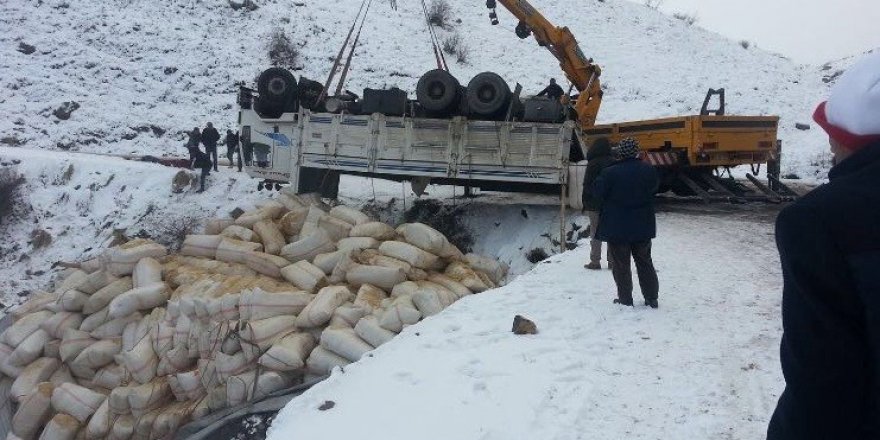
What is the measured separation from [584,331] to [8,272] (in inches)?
503

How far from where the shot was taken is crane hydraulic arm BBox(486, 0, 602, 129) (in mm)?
12797

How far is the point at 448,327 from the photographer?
17.7 feet

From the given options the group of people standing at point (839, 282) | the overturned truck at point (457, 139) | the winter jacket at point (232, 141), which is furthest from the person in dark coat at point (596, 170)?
the winter jacket at point (232, 141)

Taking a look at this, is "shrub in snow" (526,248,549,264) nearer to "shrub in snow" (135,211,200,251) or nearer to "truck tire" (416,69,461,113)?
"truck tire" (416,69,461,113)

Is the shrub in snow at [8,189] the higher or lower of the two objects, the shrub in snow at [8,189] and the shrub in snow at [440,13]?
the lower

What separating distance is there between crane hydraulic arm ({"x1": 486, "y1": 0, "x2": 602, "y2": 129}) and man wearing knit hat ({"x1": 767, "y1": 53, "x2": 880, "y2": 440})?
11.6 m

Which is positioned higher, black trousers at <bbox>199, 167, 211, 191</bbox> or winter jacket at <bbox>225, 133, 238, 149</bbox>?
winter jacket at <bbox>225, 133, 238, 149</bbox>

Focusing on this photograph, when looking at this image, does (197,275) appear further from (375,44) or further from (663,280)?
(375,44)

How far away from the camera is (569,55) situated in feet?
42.8

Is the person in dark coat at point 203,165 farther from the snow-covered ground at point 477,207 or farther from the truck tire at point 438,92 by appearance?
the truck tire at point 438,92

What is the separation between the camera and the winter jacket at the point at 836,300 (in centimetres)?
129

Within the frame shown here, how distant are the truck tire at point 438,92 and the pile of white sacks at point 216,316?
2.56 m

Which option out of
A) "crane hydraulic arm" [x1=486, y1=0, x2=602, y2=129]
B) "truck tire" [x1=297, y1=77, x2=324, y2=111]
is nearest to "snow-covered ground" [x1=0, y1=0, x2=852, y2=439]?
"crane hydraulic arm" [x1=486, y1=0, x2=602, y2=129]

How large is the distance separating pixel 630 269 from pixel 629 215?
0.50 m
